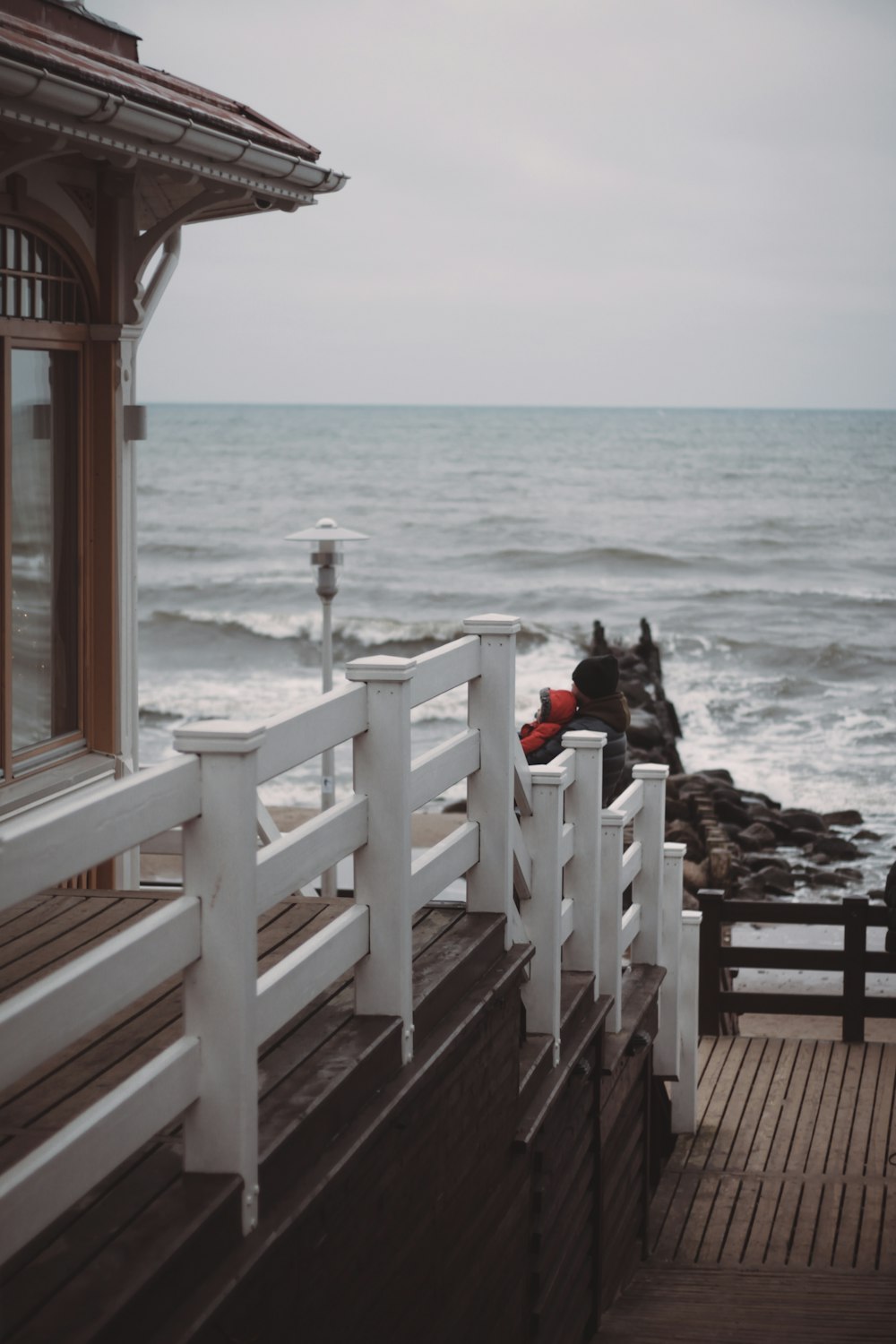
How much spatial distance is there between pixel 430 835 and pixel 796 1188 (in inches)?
431

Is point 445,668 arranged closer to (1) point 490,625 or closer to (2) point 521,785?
(1) point 490,625

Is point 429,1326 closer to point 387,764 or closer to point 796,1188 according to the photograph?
point 387,764

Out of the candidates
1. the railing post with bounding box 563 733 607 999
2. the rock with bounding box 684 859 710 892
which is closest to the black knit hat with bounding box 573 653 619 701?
the railing post with bounding box 563 733 607 999


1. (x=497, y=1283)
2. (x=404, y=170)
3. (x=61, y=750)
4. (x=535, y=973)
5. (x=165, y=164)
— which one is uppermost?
(x=404, y=170)

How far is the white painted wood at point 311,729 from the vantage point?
10.4 feet

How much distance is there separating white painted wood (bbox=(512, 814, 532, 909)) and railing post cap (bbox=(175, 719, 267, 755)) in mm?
2232

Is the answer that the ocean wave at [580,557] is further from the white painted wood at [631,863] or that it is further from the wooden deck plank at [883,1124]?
the white painted wood at [631,863]

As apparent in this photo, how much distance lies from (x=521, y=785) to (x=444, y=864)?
2.60ft

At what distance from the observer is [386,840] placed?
3.79 m

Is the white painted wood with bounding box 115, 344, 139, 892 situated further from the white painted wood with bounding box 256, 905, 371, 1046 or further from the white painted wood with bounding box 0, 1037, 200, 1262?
the white painted wood with bounding box 0, 1037, 200, 1262

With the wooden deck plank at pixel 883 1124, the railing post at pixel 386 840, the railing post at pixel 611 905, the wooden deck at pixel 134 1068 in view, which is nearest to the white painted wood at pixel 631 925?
the railing post at pixel 611 905

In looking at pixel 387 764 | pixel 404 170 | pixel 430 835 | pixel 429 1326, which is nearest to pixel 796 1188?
pixel 429 1326

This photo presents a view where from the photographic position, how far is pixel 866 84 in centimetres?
9438

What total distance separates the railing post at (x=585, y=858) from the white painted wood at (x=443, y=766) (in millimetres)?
1200
